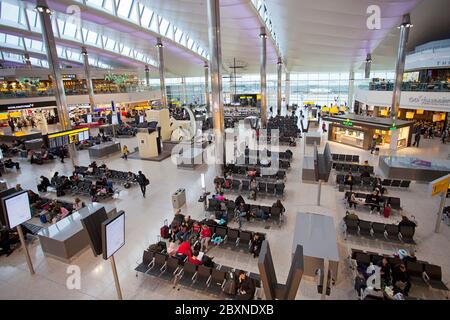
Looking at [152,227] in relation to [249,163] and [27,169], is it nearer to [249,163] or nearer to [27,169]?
[249,163]

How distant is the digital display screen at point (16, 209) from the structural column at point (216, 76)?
9.09 m

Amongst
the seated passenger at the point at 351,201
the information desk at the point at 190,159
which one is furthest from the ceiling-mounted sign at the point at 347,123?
the information desk at the point at 190,159

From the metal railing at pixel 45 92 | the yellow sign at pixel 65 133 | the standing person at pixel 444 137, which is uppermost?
the metal railing at pixel 45 92

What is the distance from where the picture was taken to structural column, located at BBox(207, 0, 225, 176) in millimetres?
13930

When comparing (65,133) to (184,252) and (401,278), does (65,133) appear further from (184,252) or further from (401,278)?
(401,278)

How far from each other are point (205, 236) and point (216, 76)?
9.51m

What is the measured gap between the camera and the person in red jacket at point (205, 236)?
7691mm

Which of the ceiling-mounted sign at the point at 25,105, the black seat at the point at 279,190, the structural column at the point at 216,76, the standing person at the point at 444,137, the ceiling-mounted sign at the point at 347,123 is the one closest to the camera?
the black seat at the point at 279,190

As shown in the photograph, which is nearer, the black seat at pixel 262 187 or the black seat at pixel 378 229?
the black seat at pixel 378 229

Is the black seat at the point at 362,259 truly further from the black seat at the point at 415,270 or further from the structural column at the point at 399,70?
the structural column at the point at 399,70

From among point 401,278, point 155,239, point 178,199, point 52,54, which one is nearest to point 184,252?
point 155,239

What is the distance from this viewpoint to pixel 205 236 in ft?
25.8

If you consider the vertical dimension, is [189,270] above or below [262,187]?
below

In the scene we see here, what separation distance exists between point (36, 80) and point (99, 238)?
119 feet
